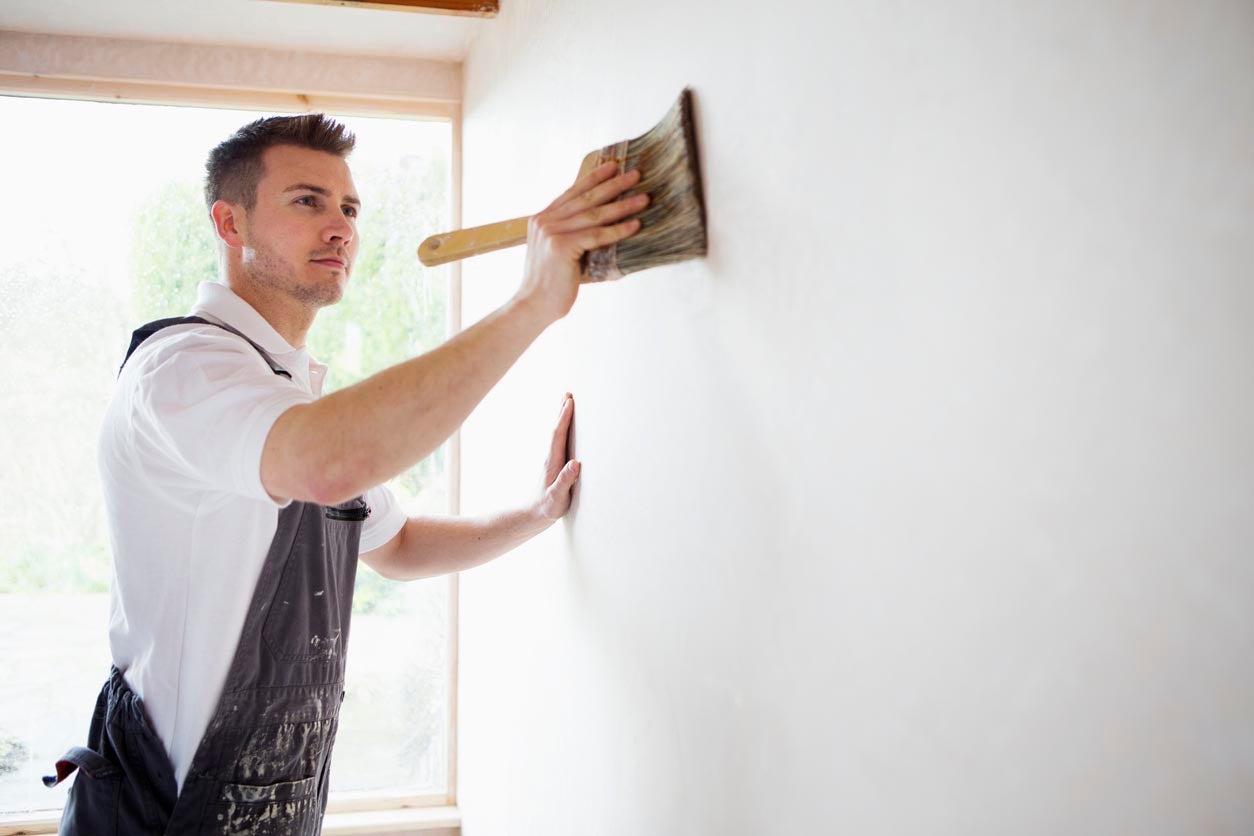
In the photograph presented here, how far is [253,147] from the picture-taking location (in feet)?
5.87

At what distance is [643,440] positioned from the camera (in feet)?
4.30

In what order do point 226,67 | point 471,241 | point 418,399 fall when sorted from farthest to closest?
point 226,67
point 471,241
point 418,399

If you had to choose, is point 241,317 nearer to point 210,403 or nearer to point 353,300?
point 210,403

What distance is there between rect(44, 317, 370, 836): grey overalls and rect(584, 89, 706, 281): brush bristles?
0.71 m

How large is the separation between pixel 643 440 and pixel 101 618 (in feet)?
6.69

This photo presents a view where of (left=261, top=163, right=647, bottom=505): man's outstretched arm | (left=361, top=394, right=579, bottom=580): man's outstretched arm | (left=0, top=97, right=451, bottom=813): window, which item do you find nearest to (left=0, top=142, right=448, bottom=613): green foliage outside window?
(left=0, top=97, right=451, bottom=813): window

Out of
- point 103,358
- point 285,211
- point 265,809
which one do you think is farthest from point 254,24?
point 265,809

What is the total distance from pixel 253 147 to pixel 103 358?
3.91ft

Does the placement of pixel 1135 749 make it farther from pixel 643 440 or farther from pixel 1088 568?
pixel 643 440

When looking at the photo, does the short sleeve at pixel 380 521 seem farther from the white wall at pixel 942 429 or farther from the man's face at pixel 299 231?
the white wall at pixel 942 429

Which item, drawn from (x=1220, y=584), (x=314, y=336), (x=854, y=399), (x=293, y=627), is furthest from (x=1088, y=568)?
(x=314, y=336)

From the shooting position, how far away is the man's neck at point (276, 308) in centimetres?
172

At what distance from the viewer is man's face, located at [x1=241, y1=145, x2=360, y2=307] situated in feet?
5.64

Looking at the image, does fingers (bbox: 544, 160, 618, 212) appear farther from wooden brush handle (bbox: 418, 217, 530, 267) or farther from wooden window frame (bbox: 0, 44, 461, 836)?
wooden window frame (bbox: 0, 44, 461, 836)
